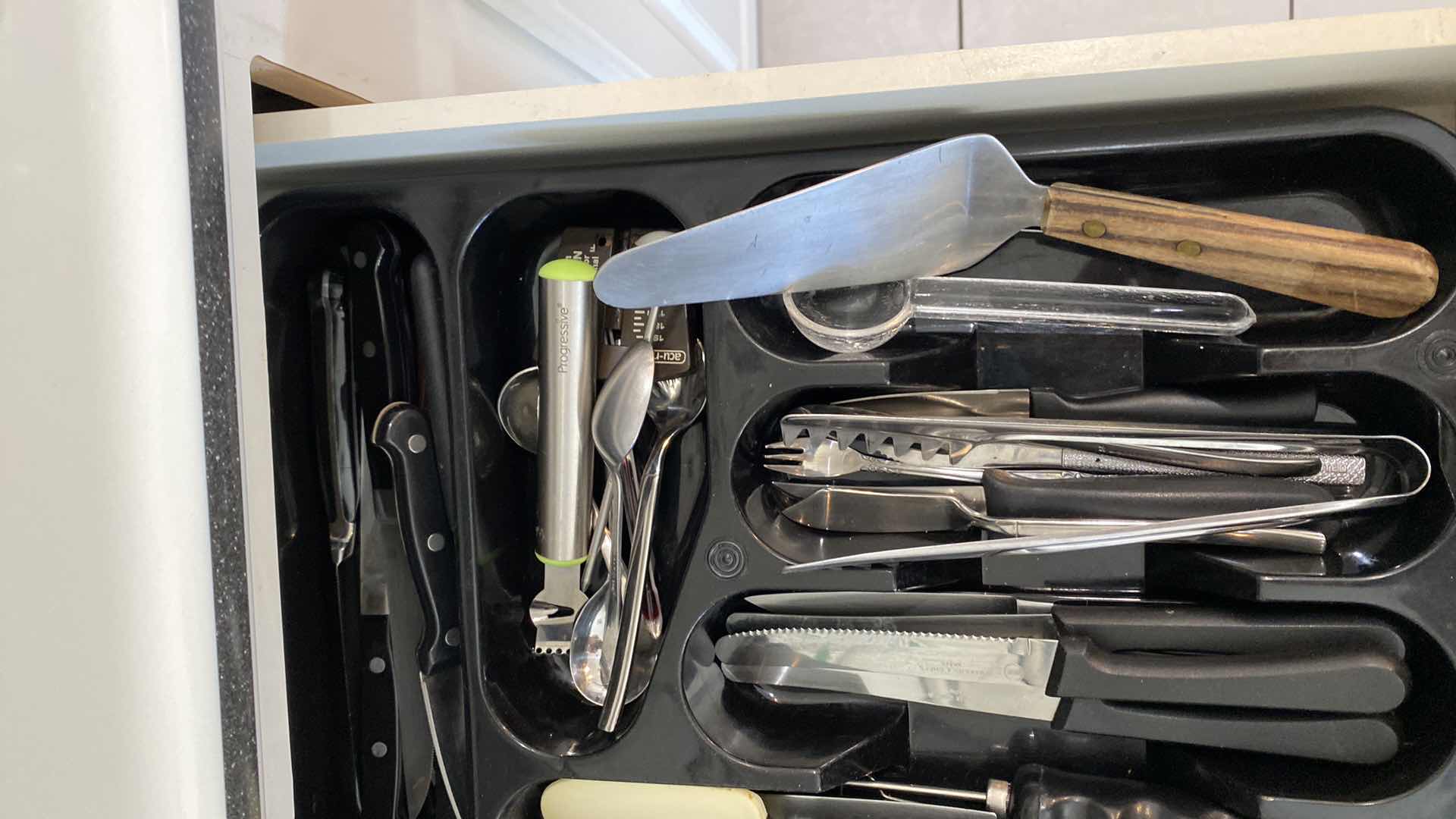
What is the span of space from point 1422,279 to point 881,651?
0.30 meters

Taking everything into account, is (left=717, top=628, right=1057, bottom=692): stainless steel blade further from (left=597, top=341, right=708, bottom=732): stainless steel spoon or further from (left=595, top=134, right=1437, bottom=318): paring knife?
(left=595, top=134, right=1437, bottom=318): paring knife

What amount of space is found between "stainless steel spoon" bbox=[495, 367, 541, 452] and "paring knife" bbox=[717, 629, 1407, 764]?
18cm

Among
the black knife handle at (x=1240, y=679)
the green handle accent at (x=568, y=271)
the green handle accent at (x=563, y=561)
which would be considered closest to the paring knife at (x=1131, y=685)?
the black knife handle at (x=1240, y=679)

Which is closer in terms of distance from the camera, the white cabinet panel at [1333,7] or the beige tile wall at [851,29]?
the white cabinet panel at [1333,7]

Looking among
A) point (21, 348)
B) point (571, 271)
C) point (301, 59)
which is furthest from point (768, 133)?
point (21, 348)

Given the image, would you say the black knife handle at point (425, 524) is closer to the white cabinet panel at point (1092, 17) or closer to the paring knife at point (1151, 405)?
the paring knife at point (1151, 405)

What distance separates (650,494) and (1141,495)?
26cm

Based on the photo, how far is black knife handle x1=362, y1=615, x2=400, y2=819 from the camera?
541 millimetres

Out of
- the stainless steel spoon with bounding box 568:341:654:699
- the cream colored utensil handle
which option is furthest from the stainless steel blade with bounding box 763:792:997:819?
the stainless steel spoon with bounding box 568:341:654:699

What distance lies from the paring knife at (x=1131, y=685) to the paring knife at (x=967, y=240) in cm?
17

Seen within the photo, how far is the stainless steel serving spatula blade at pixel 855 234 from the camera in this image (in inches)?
15.5

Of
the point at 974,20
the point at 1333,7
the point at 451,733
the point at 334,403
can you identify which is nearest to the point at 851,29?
Answer: the point at 974,20

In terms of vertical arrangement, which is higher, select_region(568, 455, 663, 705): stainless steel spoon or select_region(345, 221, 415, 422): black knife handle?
select_region(345, 221, 415, 422): black knife handle

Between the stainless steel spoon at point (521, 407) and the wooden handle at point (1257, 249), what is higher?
the wooden handle at point (1257, 249)
